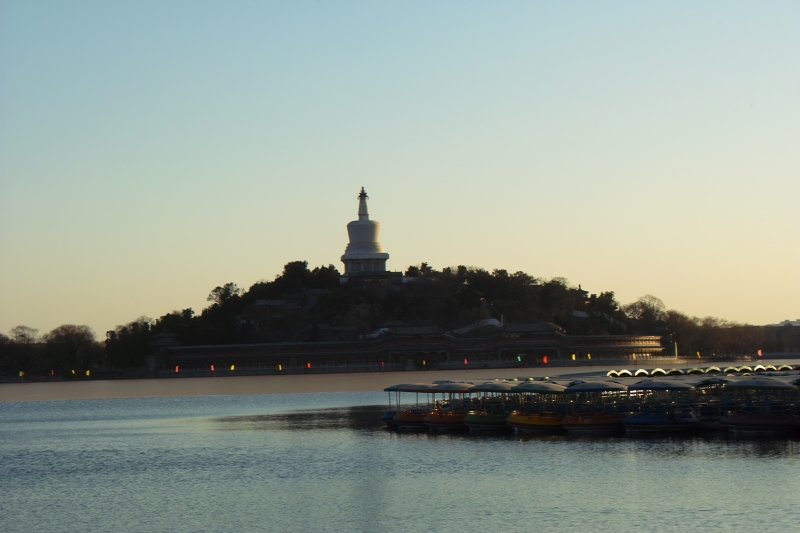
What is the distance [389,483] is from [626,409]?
24188 mm

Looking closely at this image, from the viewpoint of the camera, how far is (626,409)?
265 feet

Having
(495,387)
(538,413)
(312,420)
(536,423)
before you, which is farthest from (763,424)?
(312,420)

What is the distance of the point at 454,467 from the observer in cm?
6538

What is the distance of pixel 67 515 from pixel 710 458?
1136 inches

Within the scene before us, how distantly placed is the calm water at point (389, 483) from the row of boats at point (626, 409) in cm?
213

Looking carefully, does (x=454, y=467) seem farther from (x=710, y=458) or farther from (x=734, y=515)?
(x=734, y=515)

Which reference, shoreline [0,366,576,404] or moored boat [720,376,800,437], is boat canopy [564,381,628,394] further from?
shoreline [0,366,576,404]

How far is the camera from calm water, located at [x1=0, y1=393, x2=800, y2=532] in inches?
1983

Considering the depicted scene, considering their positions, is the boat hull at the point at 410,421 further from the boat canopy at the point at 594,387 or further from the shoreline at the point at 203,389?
the shoreline at the point at 203,389

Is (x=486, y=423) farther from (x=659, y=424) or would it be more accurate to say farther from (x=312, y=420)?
(x=312, y=420)

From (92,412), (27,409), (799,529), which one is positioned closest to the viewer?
(799,529)

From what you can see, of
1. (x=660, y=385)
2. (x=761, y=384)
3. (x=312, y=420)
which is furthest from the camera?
(x=312, y=420)

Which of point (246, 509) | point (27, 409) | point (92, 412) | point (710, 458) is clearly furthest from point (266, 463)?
point (27, 409)

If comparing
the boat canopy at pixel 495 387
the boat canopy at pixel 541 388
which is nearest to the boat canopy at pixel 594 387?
the boat canopy at pixel 541 388
